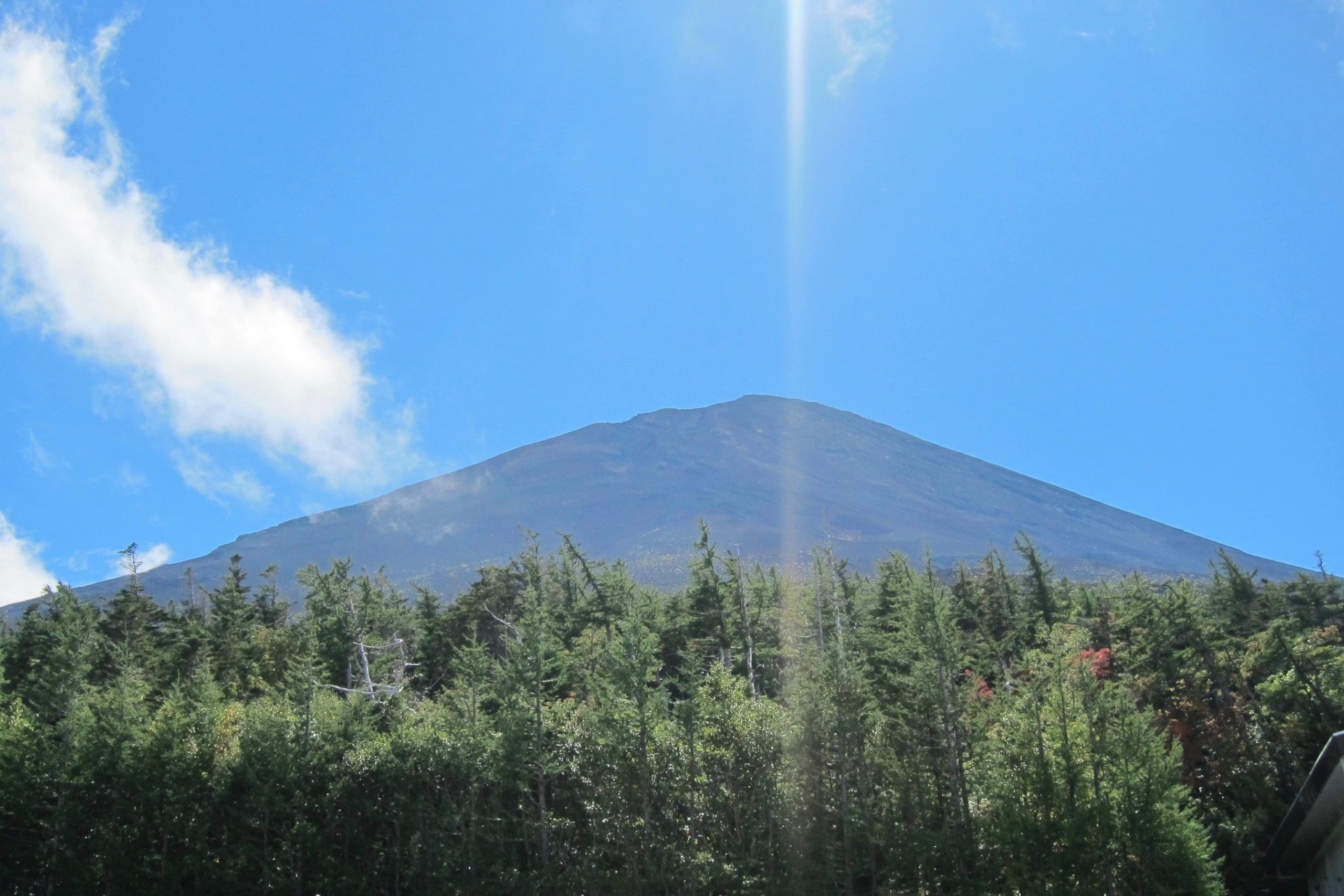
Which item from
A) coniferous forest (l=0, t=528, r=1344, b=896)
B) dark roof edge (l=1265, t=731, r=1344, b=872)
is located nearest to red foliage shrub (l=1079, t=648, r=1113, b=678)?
coniferous forest (l=0, t=528, r=1344, b=896)

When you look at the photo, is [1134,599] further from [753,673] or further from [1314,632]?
[753,673]

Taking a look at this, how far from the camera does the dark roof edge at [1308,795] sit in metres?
10.2

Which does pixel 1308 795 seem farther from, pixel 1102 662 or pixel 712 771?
pixel 1102 662

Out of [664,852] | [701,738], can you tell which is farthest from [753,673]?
[664,852]

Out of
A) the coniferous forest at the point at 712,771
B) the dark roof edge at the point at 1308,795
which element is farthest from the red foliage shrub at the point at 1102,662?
the dark roof edge at the point at 1308,795

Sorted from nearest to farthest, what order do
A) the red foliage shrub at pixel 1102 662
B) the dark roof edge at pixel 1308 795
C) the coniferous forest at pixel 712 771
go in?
the dark roof edge at pixel 1308 795
the coniferous forest at pixel 712 771
the red foliage shrub at pixel 1102 662

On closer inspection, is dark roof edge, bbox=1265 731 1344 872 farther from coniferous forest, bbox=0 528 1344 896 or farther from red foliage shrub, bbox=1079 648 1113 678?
red foliage shrub, bbox=1079 648 1113 678

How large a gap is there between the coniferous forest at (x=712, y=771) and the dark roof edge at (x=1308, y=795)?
494 inches

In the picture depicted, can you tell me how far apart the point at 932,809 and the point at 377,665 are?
26.2 meters

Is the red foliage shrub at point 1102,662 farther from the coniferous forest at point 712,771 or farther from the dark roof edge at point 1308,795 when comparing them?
the dark roof edge at point 1308,795

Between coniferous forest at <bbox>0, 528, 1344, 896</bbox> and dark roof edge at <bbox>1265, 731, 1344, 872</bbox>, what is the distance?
41.2ft

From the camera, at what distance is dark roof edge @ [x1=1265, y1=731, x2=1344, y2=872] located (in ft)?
33.6

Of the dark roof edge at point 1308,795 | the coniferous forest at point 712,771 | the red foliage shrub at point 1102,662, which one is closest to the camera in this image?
the dark roof edge at point 1308,795

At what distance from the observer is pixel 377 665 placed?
42.9 m
